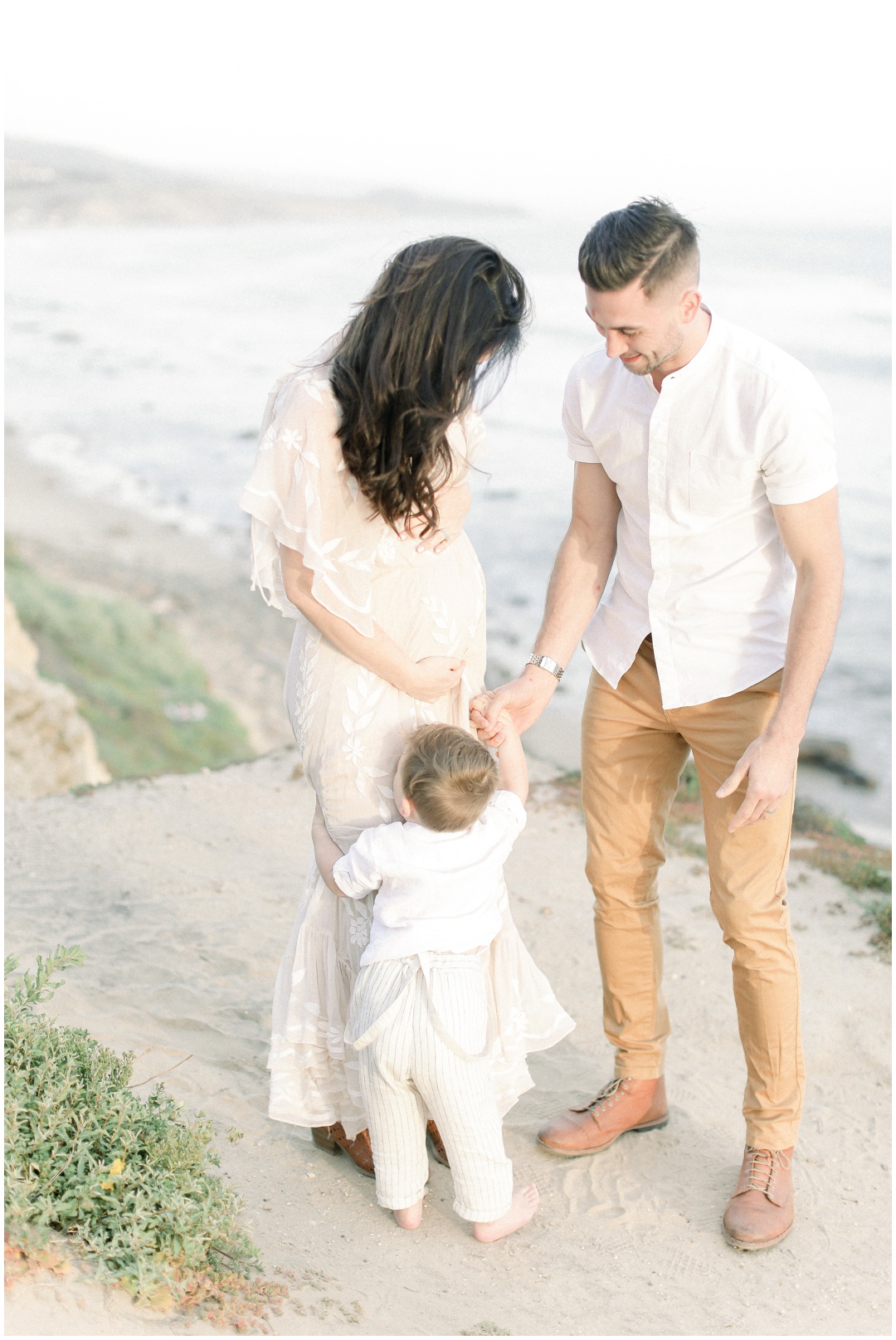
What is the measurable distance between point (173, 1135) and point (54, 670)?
797 cm

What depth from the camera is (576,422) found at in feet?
9.99

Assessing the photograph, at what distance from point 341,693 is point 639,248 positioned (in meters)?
1.24

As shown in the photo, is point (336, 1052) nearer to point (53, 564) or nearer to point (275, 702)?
point (275, 702)

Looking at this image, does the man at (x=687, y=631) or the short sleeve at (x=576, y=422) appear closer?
the man at (x=687, y=631)

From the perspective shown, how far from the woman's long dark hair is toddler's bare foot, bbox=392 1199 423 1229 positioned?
5.89 feet

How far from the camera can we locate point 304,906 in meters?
3.03

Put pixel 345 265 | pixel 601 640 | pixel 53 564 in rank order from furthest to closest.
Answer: pixel 345 265 → pixel 53 564 → pixel 601 640

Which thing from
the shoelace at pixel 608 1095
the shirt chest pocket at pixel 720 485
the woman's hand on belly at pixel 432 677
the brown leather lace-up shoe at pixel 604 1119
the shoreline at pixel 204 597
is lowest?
the shoreline at pixel 204 597

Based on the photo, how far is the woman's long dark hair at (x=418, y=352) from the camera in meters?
2.40

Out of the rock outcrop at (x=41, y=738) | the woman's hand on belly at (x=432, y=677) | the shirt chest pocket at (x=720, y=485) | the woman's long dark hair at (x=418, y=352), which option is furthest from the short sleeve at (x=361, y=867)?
the rock outcrop at (x=41, y=738)

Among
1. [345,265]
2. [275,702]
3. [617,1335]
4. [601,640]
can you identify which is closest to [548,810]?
[601,640]

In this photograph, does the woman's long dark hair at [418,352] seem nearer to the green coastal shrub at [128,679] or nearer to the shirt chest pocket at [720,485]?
the shirt chest pocket at [720,485]

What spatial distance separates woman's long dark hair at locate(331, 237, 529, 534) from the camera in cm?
240

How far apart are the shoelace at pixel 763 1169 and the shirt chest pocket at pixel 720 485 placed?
69.5 inches
